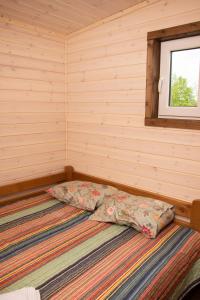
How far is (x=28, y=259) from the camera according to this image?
57.6 inches

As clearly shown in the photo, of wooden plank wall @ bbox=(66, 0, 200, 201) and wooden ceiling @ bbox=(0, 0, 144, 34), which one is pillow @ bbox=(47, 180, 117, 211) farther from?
wooden ceiling @ bbox=(0, 0, 144, 34)

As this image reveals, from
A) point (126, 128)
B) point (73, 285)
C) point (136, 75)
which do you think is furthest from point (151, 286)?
point (136, 75)

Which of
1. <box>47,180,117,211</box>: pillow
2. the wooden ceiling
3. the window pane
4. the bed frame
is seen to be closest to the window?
the window pane

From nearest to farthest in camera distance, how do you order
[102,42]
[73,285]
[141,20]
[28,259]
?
1. [73,285]
2. [28,259]
3. [141,20]
4. [102,42]

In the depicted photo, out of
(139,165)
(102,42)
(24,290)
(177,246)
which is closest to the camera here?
(24,290)

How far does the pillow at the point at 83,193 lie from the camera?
6.85 feet

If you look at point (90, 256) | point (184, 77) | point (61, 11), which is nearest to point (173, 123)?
point (184, 77)

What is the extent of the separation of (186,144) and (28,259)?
1320 millimetres

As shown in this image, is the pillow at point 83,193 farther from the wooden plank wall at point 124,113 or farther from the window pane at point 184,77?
the window pane at point 184,77

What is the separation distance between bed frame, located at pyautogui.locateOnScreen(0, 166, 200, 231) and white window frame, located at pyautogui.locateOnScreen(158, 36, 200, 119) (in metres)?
0.65

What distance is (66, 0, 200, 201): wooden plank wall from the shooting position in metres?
1.88

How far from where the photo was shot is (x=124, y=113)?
87.8 inches

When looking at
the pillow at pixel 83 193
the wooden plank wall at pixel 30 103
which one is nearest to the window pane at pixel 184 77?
the pillow at pixel 83 193

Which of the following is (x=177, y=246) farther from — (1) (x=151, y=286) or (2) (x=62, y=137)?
(2) (x=62, y=137)
